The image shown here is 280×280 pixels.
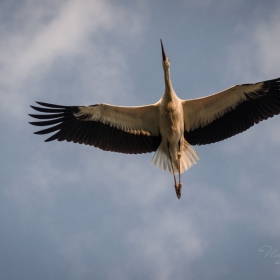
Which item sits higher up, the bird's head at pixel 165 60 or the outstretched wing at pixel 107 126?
the bird's head at pixel 165 60

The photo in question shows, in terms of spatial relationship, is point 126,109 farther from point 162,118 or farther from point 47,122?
point 47,122

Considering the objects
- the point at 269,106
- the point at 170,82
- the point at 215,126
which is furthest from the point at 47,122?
the point at 269,106

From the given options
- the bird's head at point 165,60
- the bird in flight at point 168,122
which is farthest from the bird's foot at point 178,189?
the bird's head at point 165,60

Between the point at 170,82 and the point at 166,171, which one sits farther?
the point at 166,171

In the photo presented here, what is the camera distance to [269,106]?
44.3 ft

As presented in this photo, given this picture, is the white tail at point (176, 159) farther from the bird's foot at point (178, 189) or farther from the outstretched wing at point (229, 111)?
the bird's foot at point (178, 189)

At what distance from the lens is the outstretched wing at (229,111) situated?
44.4 ft

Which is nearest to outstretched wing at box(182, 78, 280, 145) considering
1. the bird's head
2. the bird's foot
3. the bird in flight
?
the bird in flight

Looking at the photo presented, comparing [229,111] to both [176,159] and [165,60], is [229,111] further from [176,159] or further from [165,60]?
[165,60]

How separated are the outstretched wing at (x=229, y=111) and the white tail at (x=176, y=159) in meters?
0.21

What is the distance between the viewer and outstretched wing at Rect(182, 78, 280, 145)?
13.5 m

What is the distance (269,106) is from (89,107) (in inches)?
155

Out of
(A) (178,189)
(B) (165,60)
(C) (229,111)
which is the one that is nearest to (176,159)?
(A) (178,189)

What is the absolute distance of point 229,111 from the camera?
45.3 ft
